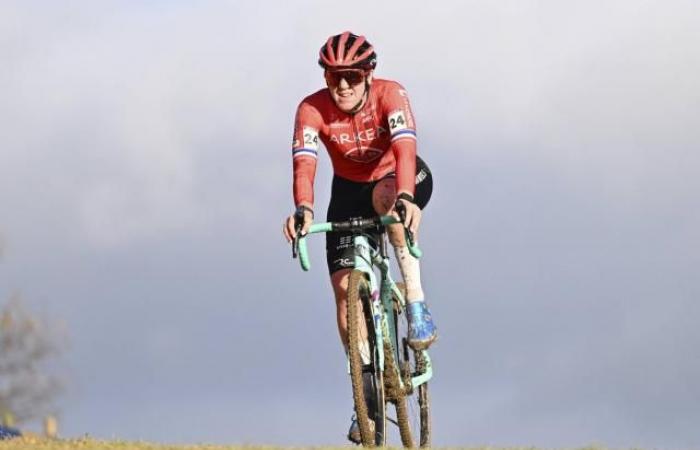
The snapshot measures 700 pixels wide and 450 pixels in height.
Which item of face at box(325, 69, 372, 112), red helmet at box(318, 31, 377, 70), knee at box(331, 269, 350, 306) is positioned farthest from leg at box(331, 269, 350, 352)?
red helmet at box(318, 31, 377, 70)

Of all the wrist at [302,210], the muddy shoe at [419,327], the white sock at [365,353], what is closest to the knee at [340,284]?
the white sock at [365,353]

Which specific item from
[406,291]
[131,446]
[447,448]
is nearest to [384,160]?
[406,291]

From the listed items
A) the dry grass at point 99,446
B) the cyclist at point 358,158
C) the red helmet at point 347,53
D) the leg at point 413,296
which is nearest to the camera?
the dry grass at point 99,446

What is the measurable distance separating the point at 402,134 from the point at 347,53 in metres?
0.91

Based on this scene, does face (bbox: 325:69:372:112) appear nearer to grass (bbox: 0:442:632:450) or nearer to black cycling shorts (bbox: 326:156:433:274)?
black cycling shorts (bbox: 326:156:433:274)

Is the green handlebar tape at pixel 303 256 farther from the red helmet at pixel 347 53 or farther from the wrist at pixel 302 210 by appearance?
the red helmet at pixel 347 53

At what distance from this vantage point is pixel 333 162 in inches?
522

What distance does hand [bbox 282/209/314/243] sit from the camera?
38.1 ft

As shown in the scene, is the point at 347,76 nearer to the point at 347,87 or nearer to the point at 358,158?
the point at 347,87

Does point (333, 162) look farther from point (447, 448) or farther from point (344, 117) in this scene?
point (447, 448)

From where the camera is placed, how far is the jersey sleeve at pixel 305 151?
1203 centimetres

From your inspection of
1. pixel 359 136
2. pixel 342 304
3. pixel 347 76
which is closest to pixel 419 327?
pixel 342 304

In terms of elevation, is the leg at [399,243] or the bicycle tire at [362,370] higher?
the leg at [399,243]

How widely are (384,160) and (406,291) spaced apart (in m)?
1.30
